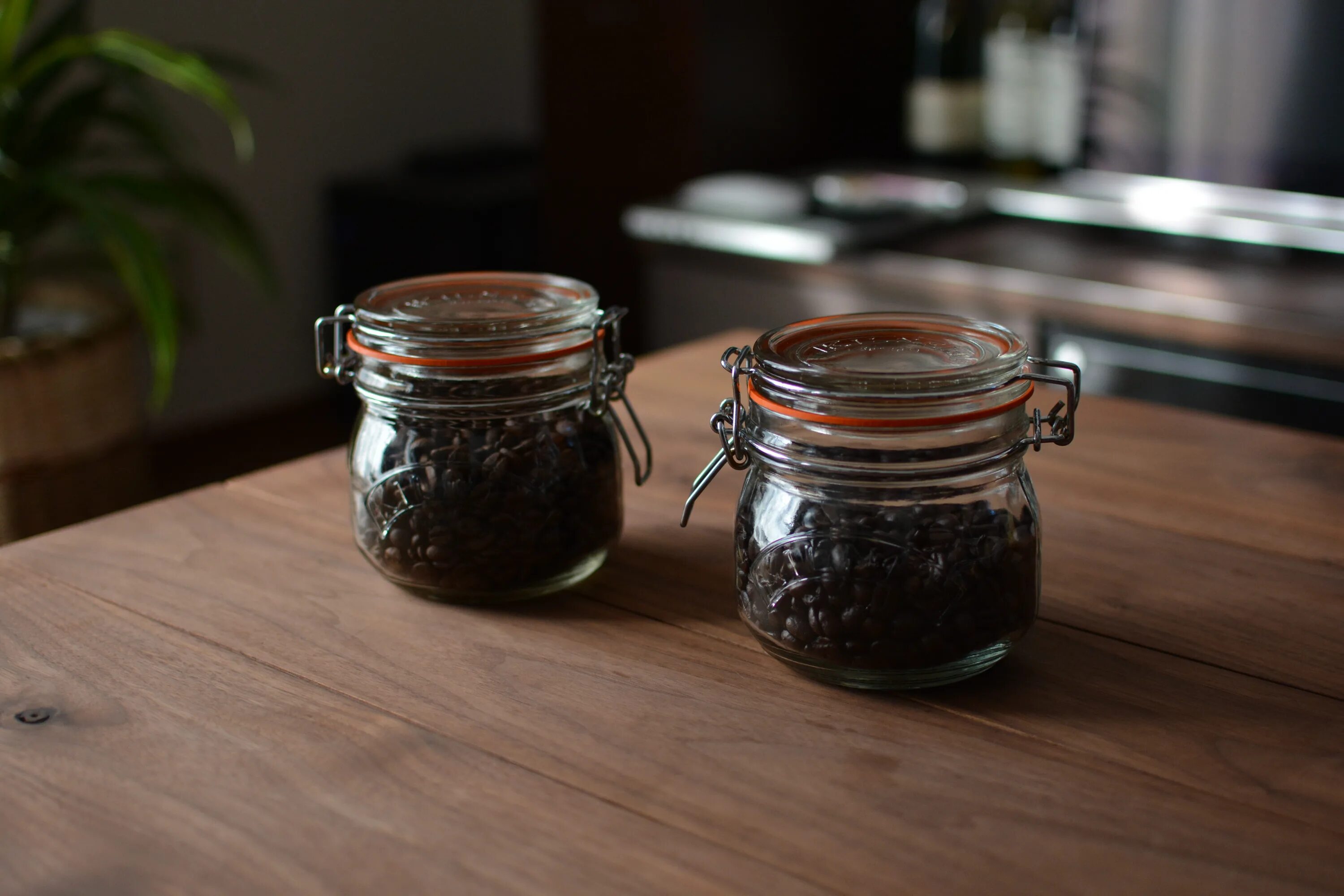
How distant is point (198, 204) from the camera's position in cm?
173

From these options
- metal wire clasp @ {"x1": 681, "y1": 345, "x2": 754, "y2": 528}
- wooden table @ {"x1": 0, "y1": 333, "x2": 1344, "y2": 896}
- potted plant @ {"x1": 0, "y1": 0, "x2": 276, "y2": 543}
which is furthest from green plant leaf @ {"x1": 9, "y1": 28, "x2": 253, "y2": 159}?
metal wire clasp @ {"x1": 681, "y1": 345, "x2": 754, "y2": 528}

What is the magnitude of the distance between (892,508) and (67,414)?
1.40 metres

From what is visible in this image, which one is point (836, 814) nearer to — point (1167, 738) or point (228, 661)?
point (1167, 738)

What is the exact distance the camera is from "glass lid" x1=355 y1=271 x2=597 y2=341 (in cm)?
69

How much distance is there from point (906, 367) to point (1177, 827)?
0.23 m

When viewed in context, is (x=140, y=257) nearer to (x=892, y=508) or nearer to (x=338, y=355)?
(x=338, y=355)

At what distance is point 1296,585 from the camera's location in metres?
0.74

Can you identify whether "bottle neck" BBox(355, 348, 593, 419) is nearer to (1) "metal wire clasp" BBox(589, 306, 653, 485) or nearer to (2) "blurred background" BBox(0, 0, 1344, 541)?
(1) "metal wire clasp" BBox(589, 306, 653, 485)

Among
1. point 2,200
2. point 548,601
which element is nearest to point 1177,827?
point 548,601

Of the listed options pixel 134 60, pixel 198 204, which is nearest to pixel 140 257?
pixel 198 204

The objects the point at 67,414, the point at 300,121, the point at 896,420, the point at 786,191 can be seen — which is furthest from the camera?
the point at 300,121

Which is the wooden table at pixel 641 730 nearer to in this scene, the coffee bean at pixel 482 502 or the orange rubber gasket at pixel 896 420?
the coffee bean at pixel 482 502

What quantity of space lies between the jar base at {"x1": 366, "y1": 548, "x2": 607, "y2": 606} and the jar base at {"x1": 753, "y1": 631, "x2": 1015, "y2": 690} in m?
0.15

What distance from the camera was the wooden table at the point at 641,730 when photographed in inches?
19.6
